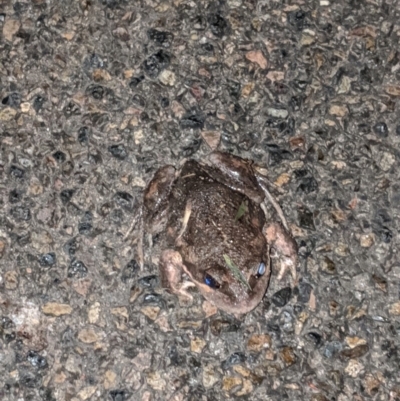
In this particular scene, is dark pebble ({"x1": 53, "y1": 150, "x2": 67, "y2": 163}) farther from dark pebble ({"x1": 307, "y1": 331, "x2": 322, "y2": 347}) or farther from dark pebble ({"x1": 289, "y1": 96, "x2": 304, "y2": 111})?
dark pebble ({"x1": 307, "y1": 331, "x2": 322, "y2": 347})

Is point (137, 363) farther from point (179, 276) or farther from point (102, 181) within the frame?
point (102, 181)

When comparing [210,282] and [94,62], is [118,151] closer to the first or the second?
[94,62]

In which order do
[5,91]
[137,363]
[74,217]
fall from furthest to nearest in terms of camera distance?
[5,91], [74,217], [137,363]

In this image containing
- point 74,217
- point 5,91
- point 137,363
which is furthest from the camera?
point 5,91

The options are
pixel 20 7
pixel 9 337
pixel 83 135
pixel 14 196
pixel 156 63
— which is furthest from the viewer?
pixel 20 7

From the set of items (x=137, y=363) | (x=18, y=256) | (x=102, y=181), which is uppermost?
(x=102, y=181)

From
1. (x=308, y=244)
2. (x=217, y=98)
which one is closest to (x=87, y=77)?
(x=217, y=98)

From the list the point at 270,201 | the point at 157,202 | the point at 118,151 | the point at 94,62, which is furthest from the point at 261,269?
the point at 94,62

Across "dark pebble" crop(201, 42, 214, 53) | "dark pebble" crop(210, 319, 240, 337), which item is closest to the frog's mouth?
"dark pebble" crop(210, 319, 240, 337)
